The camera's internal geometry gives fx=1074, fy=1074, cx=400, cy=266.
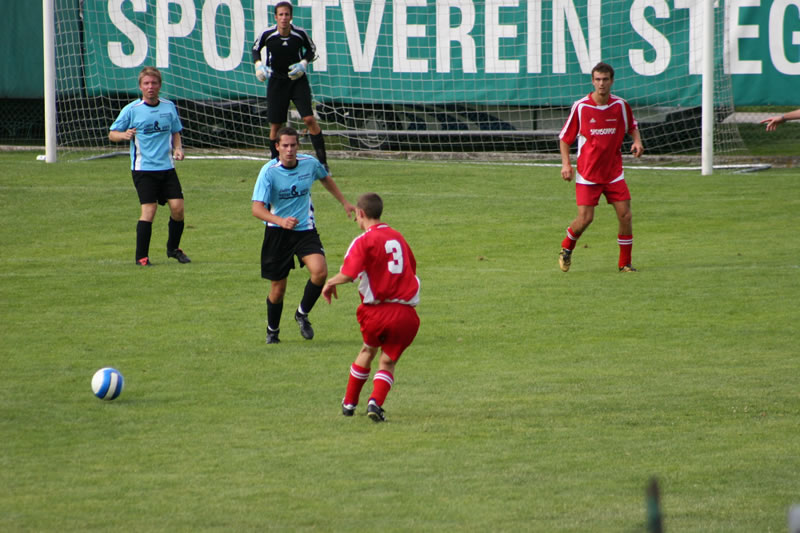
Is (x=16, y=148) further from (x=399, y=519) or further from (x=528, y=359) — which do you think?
(x=399, y=519)

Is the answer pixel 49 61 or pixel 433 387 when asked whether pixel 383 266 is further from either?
pixel 49 61

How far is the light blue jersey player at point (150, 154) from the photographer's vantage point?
471 inches

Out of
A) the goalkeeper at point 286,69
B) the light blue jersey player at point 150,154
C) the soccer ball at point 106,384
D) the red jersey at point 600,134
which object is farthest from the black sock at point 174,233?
the soccer ball at point 106,384

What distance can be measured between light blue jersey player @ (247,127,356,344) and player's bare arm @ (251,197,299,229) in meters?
0.02

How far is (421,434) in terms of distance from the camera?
6.09 m

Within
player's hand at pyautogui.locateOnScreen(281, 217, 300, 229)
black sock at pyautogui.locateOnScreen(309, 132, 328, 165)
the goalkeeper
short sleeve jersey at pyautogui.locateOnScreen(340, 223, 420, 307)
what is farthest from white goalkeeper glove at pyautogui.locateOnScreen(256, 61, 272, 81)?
short sleeve jersey at pyautogui.locateOnScreen(340, 223, 420, 307)

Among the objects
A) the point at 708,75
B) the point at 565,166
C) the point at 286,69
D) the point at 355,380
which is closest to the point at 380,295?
the point at 355,380

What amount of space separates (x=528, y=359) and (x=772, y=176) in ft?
36.7

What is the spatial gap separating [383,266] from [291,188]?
2.62 meters

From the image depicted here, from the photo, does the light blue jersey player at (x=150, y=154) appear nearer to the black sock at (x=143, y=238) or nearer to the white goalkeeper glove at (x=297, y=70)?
the black sock at (x=143, y=238)

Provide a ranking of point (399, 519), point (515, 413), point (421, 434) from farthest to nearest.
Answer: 1. point (515, 413)
2. point (421, 434)
3. point (399, 519)

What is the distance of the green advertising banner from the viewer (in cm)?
1898

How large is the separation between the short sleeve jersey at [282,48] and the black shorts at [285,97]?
6.0 inches

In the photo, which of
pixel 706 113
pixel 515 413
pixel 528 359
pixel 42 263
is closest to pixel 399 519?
pixel 515 413
